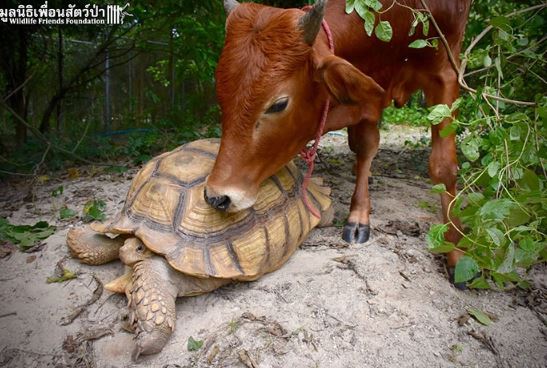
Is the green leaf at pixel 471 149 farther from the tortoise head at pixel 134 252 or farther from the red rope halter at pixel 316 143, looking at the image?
the tortoise head at pixel 134 252

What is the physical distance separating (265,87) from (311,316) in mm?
1170

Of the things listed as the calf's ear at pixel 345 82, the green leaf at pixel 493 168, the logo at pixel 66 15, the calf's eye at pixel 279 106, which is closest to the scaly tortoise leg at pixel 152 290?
the calf's eye at pixel 279 106

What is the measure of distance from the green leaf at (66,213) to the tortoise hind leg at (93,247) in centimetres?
76

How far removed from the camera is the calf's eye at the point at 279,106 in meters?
2.04

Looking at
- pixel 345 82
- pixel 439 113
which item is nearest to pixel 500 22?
pixel 439 113

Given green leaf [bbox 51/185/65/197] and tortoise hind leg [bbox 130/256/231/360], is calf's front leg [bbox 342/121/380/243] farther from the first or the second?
green leaf [bbox 51/185/65/197]

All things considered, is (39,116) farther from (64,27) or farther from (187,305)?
(187,305)

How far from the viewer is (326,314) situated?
2.08 meters

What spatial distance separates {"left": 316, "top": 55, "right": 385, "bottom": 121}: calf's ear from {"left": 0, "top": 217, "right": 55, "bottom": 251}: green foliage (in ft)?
7.46

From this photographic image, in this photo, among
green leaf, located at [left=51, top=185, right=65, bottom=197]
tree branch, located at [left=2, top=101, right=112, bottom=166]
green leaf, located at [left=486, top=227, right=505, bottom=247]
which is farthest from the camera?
tree branch, located at [left=2, top=101, right=112, bottom=166]

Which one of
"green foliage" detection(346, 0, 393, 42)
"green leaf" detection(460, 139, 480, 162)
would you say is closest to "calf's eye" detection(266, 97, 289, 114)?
"green foliage" detection(346, 0, 393, 42)

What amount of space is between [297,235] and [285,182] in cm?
36

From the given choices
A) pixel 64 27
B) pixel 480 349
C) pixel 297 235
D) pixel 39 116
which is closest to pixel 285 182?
pixel 297 235

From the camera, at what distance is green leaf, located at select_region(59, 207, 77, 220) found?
3.28 metres
